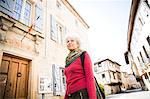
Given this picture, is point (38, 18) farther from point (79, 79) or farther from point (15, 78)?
point (79, 79)

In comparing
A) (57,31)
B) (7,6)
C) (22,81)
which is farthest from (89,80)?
(57,31)

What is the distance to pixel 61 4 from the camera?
34.0ft

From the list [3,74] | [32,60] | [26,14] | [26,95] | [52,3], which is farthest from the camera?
[52,3]

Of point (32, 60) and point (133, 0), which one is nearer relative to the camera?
point (32, 60)

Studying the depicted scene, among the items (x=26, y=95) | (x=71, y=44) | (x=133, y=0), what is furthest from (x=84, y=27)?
(x=71, y=44)

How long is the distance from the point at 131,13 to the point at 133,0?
2683mm

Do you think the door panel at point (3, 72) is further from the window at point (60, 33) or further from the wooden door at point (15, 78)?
the window at point (60, 33)

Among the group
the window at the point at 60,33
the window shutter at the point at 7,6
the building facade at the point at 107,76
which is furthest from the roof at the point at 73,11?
the building facade at the point at 107,76

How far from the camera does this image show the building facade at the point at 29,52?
472cm

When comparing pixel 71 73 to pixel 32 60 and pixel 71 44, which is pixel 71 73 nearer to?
pixel 71 44

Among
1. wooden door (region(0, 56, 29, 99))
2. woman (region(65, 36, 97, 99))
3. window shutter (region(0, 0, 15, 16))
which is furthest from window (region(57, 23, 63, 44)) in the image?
woman (region(65, 36, 97, 99))

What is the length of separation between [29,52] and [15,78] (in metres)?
1.27

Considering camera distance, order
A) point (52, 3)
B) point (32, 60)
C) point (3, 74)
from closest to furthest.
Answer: point (3, 74) < point (32, 60) < point (52, 3)

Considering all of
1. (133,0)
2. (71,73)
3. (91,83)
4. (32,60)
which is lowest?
(91,83)
